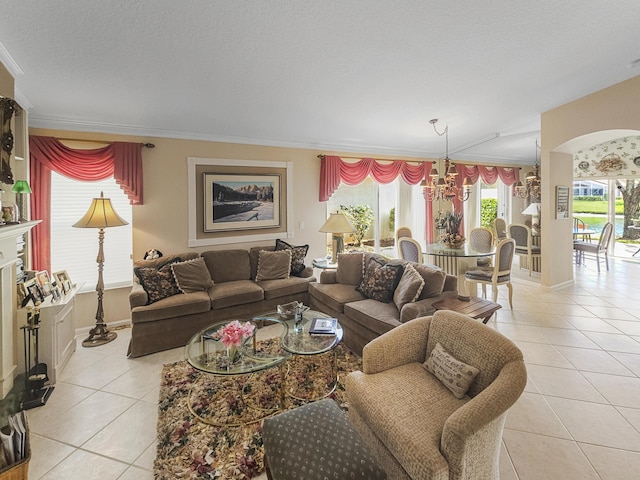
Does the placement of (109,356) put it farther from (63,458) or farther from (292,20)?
(292,20)

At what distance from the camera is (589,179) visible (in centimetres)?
743

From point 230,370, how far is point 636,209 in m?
9.71

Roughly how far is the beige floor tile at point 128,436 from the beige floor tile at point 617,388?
3405mm

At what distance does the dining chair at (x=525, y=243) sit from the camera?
5848mm

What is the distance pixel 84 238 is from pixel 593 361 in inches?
228

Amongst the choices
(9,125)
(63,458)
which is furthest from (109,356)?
(9,125)

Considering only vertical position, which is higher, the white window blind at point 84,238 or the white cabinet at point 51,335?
the white window blind at point 84,238

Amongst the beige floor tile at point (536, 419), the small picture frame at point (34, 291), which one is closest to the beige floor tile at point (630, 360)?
the beige floor tile at point (536, 419)

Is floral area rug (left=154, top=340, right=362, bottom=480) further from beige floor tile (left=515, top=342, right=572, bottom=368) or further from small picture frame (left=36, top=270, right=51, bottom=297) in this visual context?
beige floor tile (left=515, top=342, right=572, bottom=368)

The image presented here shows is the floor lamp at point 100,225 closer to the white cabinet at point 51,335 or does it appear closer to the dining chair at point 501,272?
the white cabinet at point 51,335

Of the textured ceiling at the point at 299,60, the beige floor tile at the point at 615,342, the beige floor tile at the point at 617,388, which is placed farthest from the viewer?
the beige floor tile at the point at 615,342

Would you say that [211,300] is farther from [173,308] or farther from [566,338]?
[566,338]

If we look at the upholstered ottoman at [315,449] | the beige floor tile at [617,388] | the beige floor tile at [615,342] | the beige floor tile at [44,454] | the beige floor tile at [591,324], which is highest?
the upholstered ottoman at [315,449]

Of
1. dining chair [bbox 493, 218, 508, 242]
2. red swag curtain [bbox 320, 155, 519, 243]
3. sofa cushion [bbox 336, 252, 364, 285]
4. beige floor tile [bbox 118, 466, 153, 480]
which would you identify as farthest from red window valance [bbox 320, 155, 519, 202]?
beige floor tile [bbox 118, 466, 153, 480]
